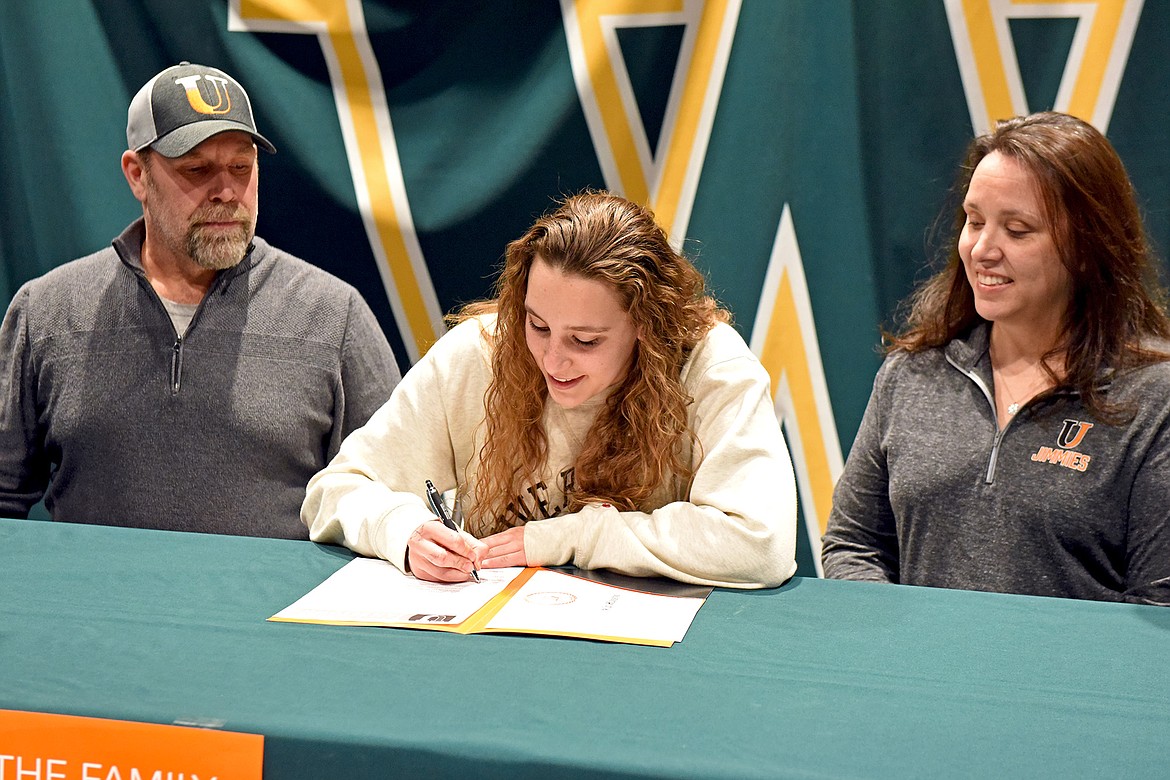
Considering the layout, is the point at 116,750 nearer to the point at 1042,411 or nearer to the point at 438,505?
the point at 438,505

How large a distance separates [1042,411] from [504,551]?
0.93 metres

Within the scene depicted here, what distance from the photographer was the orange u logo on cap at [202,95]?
96.3 inches

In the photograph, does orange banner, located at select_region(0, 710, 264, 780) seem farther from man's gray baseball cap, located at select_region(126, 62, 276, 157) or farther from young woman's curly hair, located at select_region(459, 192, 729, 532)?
man's gray baseball cap, located at select_region(126, 62, 276, 157)

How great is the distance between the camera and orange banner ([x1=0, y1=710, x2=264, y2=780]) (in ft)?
3.81

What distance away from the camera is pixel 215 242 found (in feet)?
7.99

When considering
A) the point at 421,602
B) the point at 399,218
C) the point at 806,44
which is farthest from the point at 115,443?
the point at 806,44

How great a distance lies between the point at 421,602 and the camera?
5.11 ft

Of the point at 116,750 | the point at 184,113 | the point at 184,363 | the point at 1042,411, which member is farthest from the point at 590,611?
the point at 184,113

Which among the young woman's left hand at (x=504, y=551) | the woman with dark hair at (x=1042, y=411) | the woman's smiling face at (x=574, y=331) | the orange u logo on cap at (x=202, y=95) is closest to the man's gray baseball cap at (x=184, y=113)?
the orange u logo on cap at (x=202, y=95)

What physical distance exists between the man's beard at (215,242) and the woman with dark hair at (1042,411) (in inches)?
53.2

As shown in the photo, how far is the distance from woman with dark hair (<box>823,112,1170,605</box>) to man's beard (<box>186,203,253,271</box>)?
4.43 feet

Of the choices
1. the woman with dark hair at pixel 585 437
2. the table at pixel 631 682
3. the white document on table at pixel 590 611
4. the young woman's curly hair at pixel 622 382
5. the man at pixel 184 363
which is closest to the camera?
the table at pixel 631 682

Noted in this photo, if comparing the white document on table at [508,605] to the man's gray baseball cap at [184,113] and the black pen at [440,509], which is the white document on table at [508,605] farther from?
the man's gray baseball cap at [184,113]

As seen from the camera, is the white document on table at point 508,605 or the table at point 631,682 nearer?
the table at point 631,682
